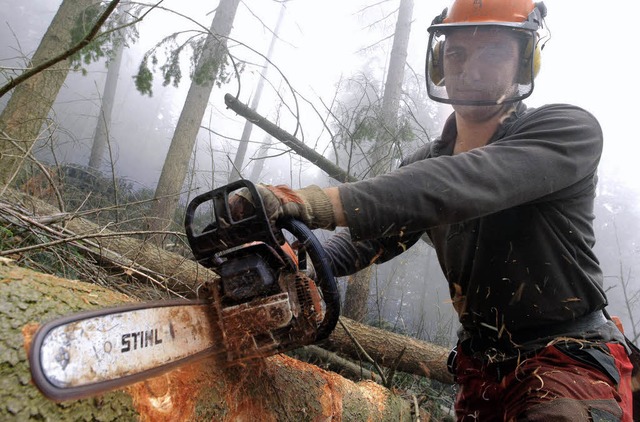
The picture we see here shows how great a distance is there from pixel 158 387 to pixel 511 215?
1231mm

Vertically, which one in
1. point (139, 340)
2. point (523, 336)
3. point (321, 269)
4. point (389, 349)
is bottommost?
point (389, 349)

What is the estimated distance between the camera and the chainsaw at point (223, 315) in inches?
29.2

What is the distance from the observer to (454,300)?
1608 mm

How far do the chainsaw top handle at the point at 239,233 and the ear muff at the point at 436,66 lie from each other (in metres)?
1.39

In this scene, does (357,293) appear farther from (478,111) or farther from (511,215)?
(511,215)

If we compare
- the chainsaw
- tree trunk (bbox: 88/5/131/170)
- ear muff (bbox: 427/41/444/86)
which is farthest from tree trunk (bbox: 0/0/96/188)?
tree trunk (bbox: 88/5/131/170)

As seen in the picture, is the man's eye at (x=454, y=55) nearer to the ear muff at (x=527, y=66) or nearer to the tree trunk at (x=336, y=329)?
the ear muff at (x=527, y=66)

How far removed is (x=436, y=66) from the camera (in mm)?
2000

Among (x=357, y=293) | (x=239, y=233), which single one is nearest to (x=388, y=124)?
(x=357, y=293)

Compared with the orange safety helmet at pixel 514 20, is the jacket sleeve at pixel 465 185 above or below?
below

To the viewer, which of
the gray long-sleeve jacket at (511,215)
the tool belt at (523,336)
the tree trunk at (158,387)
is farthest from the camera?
the tool belt at (523,336)

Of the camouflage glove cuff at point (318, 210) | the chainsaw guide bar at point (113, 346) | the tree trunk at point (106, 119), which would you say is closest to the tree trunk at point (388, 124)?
the camouflage glove cuff at point (318, 210)

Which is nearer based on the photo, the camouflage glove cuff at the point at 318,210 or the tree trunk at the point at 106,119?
the camouflage glove cuff at the point at 318,210

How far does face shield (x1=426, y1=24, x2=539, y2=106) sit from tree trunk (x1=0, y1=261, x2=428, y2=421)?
1.32 meters
